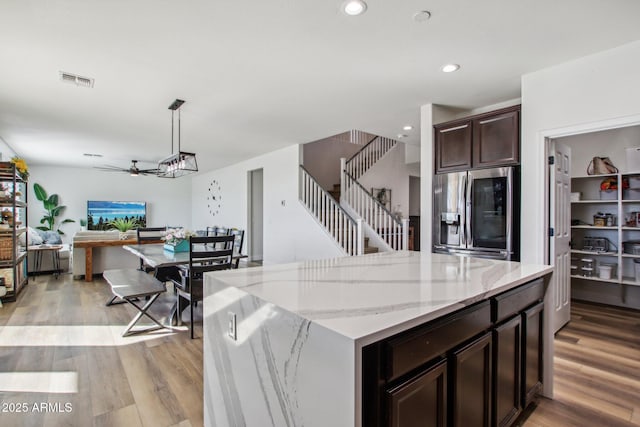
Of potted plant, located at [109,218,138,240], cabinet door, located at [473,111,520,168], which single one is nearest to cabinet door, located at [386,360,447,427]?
cabinet door, located at [473,111,520,168]

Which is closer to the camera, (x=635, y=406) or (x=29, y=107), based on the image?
(x=635, y=406)

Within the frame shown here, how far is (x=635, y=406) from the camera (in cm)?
202

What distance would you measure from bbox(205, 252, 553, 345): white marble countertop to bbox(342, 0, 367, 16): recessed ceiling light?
5.58 feet

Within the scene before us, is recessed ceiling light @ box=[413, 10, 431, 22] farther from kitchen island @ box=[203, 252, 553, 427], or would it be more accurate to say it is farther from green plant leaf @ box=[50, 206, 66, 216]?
green plant leaf @ box=[50, 206, 66, 216]

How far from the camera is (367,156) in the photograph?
7.93 metres

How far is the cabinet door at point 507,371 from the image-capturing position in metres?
1.53

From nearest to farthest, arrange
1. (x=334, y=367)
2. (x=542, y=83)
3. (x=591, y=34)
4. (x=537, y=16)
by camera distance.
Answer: (x=334, y=367) → (x=537, y=16) → (x=591, y=34) → (x=542, y=83)

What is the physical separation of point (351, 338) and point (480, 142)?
3.35 meters

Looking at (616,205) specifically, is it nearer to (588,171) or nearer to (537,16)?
(588,171)

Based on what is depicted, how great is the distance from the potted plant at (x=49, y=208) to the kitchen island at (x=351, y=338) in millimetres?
9972

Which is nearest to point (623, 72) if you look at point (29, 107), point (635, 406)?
point (635, 406)

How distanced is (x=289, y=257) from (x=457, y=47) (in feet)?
16.3

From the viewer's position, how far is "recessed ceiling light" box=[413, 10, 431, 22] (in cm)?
224

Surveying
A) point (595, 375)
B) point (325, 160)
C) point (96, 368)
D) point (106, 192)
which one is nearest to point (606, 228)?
point (595, 375)
